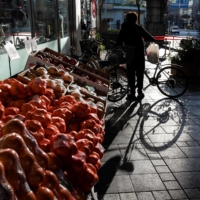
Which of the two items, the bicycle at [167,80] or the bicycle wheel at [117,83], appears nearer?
the bicycle wheel at [117,83]

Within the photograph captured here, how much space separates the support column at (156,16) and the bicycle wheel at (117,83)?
47.1 feet

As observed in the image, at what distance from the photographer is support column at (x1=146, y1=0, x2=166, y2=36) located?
19812 millimetres

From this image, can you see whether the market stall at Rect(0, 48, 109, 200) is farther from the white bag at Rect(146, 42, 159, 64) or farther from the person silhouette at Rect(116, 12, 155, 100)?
the white bag at Rect(146, 42, 159, 64)

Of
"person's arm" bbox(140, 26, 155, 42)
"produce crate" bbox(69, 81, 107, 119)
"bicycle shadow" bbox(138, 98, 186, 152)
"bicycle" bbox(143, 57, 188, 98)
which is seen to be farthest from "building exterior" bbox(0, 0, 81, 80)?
"bicycle" bbox(143, 57, 188, 98)

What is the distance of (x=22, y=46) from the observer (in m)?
5.68

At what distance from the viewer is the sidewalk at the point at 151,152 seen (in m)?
3.33

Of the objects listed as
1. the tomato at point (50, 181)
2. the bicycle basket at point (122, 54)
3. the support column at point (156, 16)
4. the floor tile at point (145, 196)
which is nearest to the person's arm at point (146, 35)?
the bicycle basket at point (122, 54)

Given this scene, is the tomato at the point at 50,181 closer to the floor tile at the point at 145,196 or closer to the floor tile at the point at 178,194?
the floor tile at the point at 145,196

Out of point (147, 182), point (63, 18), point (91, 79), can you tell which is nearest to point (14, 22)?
point (91, 79)

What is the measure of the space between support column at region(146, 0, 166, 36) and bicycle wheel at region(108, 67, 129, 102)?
47.1 ft

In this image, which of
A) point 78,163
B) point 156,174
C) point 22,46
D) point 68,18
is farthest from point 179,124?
point 68,18

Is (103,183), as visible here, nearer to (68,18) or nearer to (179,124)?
(179,124)

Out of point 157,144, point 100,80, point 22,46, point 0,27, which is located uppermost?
point 0,27

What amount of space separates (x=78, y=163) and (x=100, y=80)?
347 cm
